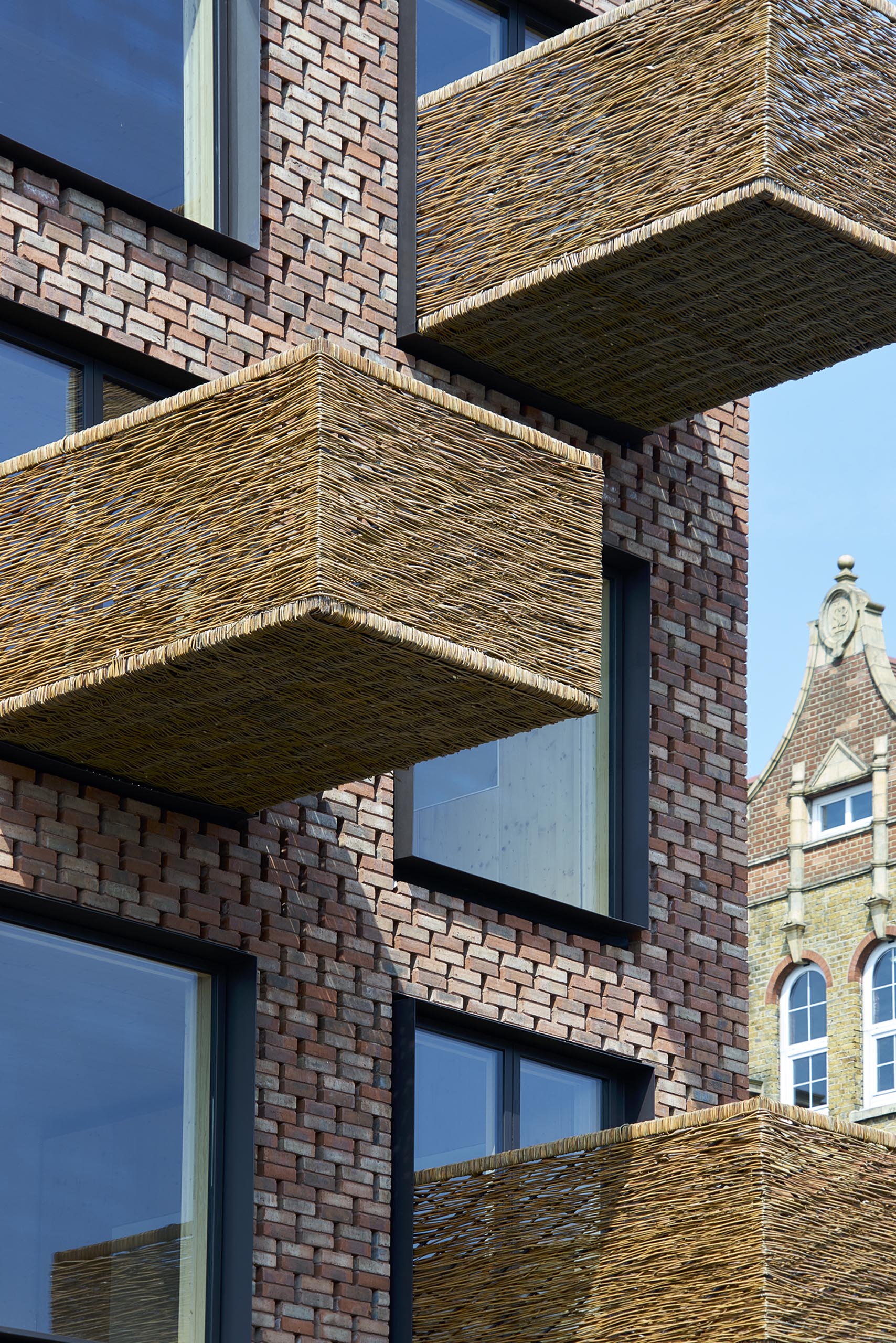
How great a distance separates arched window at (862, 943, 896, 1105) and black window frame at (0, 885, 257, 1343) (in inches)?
1053

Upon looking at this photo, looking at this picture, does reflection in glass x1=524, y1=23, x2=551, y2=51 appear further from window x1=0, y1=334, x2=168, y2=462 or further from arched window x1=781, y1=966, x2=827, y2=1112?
arched window x1=781, y1=966, x2=827, y2=1112

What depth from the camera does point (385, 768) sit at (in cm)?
1070

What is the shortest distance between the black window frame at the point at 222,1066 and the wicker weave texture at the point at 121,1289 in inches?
7.4

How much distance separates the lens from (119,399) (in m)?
11.6

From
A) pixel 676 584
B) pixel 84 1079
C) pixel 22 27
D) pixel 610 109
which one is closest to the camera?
pixel 84 1079

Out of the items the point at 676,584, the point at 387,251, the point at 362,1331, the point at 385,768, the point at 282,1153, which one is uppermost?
the point at 387,251

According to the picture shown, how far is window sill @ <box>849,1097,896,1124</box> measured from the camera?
36375 mm

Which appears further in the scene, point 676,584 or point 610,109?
point 676,584

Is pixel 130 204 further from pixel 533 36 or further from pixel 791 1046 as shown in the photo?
pixel 791 1046

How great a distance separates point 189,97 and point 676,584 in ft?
12.4

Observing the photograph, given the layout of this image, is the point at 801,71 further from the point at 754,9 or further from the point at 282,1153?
the point at 282,1153

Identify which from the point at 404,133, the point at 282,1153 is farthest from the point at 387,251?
the point at 282,1153

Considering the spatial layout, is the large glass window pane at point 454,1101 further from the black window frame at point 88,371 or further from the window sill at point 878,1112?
the window sill at point 878,1112

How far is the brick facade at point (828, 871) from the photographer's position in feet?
124
